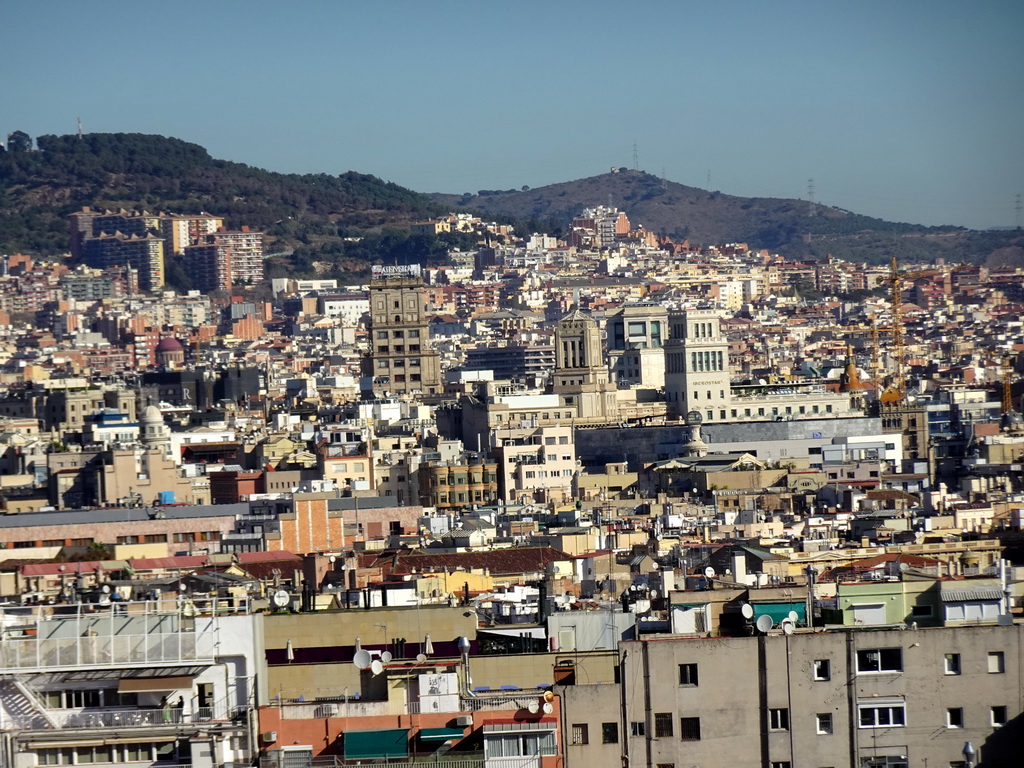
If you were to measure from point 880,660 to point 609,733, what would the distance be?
203cm

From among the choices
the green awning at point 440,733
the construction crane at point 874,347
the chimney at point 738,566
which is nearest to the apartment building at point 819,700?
the green awning at point 440,733

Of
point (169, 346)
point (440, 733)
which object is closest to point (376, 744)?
point (440, 733)

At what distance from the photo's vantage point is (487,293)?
194 metres

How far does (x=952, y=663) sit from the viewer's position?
21203 millimetres

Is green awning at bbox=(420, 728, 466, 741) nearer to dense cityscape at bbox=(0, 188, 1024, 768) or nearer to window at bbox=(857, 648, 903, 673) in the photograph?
dense cityscape at bbox=(0, 188, 1024, 768)

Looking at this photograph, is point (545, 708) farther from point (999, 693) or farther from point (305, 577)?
point (305, 577)

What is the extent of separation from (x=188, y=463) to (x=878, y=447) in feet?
62.6

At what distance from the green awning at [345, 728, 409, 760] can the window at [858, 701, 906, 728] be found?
335 cm

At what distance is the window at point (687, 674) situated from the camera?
69.2 ft

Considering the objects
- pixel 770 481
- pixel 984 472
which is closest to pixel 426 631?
pixel 770 481

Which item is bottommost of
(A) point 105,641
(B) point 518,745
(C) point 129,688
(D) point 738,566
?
(D) point 738,566

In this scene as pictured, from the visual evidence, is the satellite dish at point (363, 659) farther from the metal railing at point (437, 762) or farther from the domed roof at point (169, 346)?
the domed roof at point (169, 346)

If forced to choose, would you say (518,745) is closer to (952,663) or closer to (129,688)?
(129,688)

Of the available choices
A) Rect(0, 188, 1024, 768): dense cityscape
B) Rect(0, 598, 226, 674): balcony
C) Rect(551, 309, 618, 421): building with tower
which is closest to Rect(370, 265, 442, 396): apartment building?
Rect(0, 188, 1024, 768): dense cityscape
